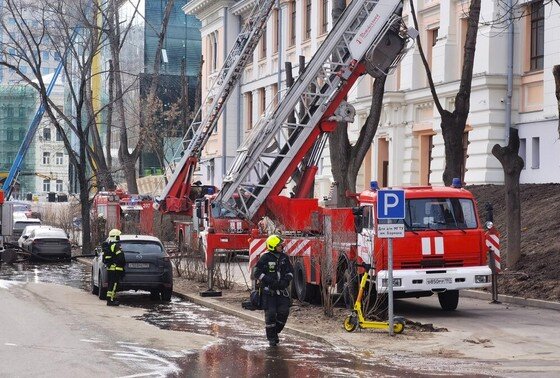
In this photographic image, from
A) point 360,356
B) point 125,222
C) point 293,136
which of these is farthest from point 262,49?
point 360,356

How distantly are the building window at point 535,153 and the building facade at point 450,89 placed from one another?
32 mm

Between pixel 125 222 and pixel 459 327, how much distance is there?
1125 inches

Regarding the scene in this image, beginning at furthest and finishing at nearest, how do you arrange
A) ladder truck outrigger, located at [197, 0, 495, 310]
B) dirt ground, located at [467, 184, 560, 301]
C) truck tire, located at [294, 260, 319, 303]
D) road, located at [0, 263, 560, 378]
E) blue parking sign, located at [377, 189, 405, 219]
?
dirt ground, located at [467, 184, 560, 301] → truck tire, located at [294, 260, 319, 303] → ladder truck outrigger, located at [197, 0, 495, 310] → blue parking sign, located at [377, 189, 405, 219] → road, located at [0, 263, 560, 378]

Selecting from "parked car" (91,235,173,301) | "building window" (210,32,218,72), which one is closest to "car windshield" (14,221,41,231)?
"building window" (210,32,218,72)

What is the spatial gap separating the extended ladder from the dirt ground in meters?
5.60

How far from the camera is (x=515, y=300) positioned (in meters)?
24.2

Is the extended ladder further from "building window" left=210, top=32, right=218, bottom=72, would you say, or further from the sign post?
"building window" left=210, top=32, right=218, bottom=72

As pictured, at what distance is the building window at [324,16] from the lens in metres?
51.8

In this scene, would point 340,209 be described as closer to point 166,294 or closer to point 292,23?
point 166,294

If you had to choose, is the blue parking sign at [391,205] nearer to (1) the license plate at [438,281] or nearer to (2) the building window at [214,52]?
(1) the license plate at [438,281]

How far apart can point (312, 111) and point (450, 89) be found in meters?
13.6

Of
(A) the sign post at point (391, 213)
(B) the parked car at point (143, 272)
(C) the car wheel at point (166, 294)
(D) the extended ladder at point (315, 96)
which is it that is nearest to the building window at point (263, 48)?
(D) the extended ladder at point (315, 96)

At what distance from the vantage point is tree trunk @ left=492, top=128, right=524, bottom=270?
26766mm

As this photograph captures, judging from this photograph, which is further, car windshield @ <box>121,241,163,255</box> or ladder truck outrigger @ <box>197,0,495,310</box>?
car windshield @ <box>121,241,163,255</box>
